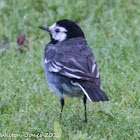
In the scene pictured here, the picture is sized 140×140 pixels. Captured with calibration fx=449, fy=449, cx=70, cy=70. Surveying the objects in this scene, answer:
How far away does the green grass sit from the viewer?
542 centimetres

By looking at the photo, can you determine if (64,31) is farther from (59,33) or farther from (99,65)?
(99,65)

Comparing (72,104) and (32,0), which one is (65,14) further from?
(72,104)

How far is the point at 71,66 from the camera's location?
5375 millimetres

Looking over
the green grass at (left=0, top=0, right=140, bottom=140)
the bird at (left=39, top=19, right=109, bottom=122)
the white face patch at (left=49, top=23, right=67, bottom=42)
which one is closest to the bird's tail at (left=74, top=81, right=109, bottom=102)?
the bird at (left=39, top=19, right=109, bottom=122)

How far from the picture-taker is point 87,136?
5.21 metres

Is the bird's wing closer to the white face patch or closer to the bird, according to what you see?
the bird

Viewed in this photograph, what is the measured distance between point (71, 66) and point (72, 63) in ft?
0.19

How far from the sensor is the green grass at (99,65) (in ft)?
17.8

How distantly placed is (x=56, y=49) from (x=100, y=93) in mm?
1096

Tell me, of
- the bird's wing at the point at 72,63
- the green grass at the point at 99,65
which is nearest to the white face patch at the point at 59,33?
the bird's wing at the point at 72,63

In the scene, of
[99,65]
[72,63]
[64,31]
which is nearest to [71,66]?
[72,63]

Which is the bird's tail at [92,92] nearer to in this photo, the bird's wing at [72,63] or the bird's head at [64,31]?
the bird's wing at [72,63]

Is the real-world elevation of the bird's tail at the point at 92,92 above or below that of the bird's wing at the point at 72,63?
below

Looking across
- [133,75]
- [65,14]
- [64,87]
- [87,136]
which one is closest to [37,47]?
[65,14]
